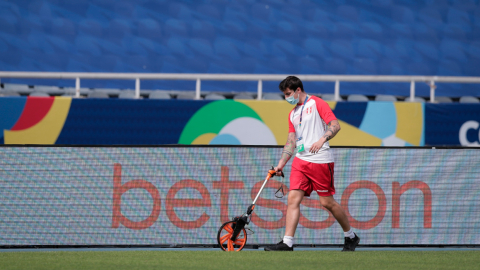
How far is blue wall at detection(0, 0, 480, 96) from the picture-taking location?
45.8 feet

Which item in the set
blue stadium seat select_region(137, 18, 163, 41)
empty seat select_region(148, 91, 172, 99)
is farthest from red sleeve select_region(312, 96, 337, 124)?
blue stadium seat select_region(137, 18, 163, 41)

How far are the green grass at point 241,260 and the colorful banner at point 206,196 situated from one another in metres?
0.77

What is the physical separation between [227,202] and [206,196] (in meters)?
0.25

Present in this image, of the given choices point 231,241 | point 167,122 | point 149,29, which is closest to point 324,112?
point 231,241

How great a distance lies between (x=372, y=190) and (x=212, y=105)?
3.54 m

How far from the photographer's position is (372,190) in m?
6.71

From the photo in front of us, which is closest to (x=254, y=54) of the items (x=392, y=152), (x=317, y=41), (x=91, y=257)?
(x=317, y=41)

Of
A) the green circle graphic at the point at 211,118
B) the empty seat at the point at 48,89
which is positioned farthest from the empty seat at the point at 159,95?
the empty seat at the point at 48,89

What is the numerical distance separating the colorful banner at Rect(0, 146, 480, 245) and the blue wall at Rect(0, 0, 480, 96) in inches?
289

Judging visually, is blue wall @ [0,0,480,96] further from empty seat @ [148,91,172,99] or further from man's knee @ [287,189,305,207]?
man's knee @ [287,189,305,207]

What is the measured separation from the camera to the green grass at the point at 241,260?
4863 mm

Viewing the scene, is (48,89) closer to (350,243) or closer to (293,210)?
(293,210)

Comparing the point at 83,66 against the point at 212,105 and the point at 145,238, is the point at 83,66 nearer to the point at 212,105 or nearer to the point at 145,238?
the point at 212,105

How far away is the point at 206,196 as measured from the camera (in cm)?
667
